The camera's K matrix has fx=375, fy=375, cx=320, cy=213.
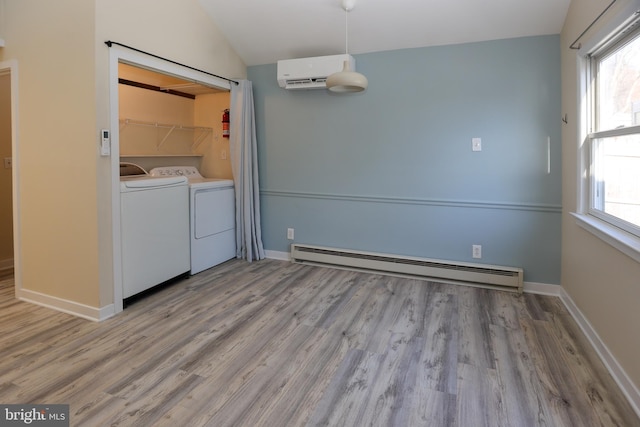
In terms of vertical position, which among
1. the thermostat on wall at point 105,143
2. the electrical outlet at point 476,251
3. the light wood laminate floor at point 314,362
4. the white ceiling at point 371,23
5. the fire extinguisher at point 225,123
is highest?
the white ceiling at point 371,23

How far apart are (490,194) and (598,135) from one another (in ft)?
3.28

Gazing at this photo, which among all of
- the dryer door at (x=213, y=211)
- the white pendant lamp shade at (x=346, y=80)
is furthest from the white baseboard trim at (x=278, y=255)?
the white pendant lamp shade at (x=346, y=80)

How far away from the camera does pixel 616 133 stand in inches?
84.9

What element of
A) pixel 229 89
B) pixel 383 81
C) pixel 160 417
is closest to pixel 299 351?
pixel 160 417

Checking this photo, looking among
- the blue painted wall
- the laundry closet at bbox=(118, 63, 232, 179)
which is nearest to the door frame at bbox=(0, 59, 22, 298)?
the laundry closet at bbox=(118, 63, 232, 179)

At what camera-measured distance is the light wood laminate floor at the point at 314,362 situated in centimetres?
171

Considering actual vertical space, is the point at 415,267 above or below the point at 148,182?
below

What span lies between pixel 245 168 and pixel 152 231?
1.27 m

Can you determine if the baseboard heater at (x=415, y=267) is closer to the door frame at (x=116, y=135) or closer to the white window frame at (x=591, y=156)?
the white window frame at (x=591, y=156)

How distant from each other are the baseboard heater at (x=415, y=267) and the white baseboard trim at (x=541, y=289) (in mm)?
109

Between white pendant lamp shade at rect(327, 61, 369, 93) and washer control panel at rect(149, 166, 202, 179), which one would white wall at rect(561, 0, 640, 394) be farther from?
washer control panel at rect(149, 166, 202, 179)

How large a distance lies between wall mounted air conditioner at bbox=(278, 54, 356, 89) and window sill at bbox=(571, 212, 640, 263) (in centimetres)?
232

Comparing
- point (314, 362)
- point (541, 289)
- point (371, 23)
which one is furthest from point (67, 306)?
point (541, 289)

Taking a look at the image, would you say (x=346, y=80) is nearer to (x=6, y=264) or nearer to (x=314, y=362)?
(x=314, y=362)
